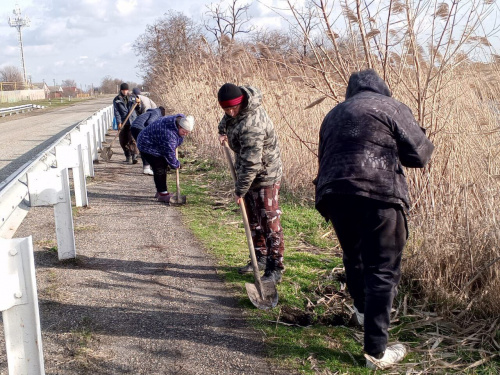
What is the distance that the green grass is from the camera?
139 inches

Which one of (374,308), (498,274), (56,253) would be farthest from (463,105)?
(56,253)

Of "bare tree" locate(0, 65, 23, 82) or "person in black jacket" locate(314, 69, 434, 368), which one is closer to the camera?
"person in black jacket" locate(314, 69, 434, 368)

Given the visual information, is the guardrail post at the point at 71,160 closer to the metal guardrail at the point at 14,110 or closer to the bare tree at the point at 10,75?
the metal guardrail at the point at 14,110

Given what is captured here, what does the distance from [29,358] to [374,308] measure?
6.61ft

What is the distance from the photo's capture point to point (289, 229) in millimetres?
6699

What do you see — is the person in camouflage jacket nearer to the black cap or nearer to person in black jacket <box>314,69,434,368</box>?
the black cap

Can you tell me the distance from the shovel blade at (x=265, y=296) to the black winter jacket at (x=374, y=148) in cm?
139

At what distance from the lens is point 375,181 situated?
320cm

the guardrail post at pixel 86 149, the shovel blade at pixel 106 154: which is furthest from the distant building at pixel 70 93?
the guardrail post at pixel 86 149

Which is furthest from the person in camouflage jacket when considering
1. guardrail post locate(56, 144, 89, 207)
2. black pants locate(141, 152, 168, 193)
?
black pants locate(141, 152, 168, 193)

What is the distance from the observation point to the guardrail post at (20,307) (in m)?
2.68

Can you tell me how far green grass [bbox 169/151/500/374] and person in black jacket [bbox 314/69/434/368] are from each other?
0.37 meters

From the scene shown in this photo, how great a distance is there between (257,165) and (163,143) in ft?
11.9

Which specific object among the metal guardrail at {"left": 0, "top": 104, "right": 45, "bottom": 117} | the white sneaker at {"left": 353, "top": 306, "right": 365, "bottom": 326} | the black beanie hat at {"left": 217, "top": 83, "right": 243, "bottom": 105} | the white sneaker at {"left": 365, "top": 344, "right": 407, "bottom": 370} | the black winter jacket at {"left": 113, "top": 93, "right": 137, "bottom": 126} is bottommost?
the white sneaker at {"left": 365, "top": 344, "right": 407, "bottom": 370}
